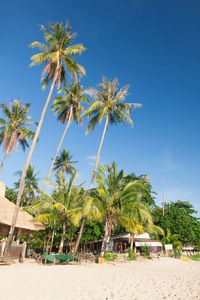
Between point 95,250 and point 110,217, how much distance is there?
10.8 metres

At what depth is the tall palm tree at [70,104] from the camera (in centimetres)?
2125

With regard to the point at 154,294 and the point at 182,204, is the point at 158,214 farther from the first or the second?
the point at 154,294

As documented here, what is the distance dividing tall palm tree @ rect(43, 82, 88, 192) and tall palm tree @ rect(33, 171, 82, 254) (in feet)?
15.7

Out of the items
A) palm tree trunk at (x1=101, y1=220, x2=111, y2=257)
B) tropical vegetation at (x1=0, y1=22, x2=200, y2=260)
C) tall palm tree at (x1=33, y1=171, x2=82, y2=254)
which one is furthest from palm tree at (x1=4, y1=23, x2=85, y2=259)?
palm tree trunk at (x1=101, y1=220, x2=111, y2=257)

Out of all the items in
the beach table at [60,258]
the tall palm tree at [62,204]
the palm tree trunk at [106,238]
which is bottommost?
the beach table at [60,258]

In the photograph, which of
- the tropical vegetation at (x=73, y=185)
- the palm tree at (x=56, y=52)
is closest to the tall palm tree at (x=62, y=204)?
the tropical vegetation at (x=73, y=185)

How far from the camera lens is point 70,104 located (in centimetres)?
2180

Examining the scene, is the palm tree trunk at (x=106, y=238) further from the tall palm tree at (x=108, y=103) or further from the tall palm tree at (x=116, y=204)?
the tall palm tree at (x=108, y=103)

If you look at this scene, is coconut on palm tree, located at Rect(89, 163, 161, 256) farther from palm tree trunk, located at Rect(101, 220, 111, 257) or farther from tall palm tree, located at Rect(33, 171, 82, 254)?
tall palm tree, located at Rect(33, 171, 82, 254)

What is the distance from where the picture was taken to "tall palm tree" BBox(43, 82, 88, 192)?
21.2 meters

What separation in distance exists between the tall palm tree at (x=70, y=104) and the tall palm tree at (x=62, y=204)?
4.78 m

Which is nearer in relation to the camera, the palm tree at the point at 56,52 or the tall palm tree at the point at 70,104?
the palm tree at the point at 56,52

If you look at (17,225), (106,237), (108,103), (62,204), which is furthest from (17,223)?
(108,103)

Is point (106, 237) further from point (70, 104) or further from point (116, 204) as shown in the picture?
point (70, 104)
